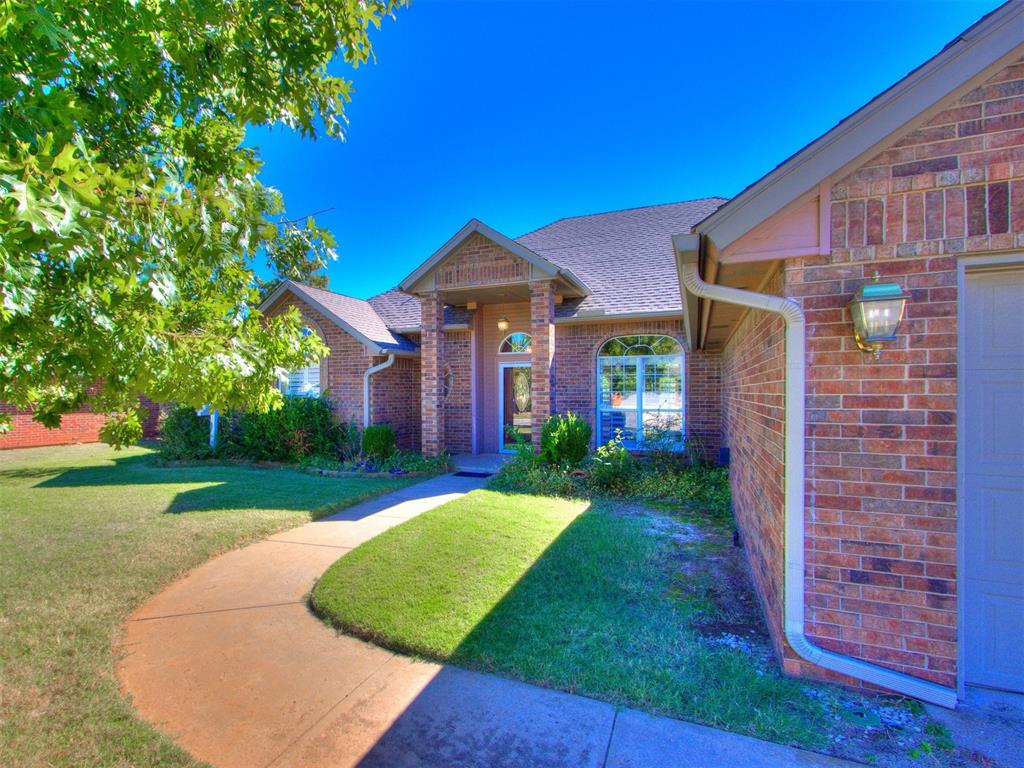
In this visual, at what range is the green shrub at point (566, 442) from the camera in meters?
9.17

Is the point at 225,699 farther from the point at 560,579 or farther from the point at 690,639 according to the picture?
the point at 690,639

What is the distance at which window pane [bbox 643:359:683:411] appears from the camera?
33.9ft

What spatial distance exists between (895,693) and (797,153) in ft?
11.2

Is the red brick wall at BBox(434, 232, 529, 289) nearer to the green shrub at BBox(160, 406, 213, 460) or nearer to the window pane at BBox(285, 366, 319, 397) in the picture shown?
the window pane at BBox(285, 366, 319, 397)

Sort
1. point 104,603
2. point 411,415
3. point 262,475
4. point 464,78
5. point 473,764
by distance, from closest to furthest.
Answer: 1. point 473,764
2. point 104,603
3. point 464,78
4. point 262,475
5. point 411,415

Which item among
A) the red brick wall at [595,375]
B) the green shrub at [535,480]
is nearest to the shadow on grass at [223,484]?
the green shrub at [535,480]

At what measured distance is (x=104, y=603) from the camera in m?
4.39

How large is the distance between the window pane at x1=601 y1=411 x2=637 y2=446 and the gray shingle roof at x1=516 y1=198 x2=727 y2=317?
2.37 meters

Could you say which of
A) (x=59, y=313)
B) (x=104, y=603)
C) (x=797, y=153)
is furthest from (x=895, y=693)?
(x=104, y=603)

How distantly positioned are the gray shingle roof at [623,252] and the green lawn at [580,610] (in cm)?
540

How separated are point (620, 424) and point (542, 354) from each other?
2.61 m

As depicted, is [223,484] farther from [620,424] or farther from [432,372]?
[620,424]

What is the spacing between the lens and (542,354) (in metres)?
9.86

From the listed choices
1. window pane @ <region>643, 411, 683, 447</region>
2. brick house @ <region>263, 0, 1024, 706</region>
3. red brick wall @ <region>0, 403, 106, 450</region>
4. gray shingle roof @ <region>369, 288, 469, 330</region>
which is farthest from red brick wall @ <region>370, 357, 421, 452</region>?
brick house @ <region>263, 0, 1024, 706</region>
